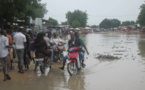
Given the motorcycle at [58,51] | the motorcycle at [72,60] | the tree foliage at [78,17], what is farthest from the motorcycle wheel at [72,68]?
the tree foliage at [78,17]

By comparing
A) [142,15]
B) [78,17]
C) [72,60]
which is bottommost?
[72,60]

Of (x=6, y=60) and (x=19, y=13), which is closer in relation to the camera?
(x=6, y=60)

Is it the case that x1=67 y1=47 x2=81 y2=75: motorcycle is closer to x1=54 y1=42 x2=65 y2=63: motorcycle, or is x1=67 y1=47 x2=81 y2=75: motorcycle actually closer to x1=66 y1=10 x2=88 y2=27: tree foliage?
x1=54 y1=42 x2=65 y2=63: motorcycle

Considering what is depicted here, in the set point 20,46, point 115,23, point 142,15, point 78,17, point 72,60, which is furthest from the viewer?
point 115,23

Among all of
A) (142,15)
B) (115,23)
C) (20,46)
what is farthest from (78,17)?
(20,46)

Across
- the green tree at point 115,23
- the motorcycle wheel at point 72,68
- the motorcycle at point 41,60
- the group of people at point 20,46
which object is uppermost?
the green tree at point 115,23

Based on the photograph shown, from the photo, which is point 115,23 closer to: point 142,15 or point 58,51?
point 142,15

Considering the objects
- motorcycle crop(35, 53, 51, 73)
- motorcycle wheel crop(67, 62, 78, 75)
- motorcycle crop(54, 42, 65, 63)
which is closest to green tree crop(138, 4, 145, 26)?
motorcycle crop(54, 42, 65, 63)

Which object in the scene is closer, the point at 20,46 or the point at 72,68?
the point at 20,46

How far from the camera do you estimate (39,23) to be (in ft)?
100

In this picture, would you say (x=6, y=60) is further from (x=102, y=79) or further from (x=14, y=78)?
(x=102, y=79)

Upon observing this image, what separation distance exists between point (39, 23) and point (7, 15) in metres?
14.5

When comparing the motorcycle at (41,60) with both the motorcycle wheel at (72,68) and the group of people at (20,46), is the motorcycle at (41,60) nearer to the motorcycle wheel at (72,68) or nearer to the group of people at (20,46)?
the group of people at (20,46)

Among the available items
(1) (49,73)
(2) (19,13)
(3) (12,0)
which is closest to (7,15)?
(2) (19,13)
